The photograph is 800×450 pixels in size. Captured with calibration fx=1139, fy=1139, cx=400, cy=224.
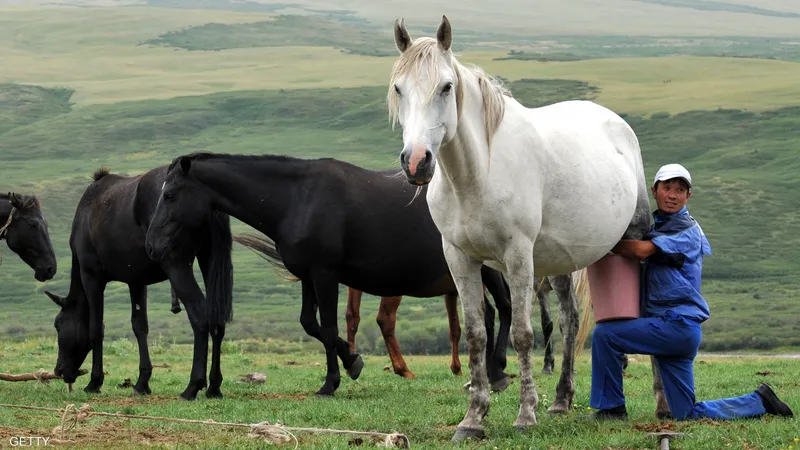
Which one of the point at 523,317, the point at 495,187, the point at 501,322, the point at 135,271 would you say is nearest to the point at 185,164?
the point at 135,271

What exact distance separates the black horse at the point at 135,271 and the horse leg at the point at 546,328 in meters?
3.64

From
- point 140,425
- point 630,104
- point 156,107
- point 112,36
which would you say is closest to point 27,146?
point 156,107

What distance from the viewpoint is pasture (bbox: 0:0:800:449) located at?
9.83 metres

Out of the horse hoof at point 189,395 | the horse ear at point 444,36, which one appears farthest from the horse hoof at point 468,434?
the horse hoof at point 189,395

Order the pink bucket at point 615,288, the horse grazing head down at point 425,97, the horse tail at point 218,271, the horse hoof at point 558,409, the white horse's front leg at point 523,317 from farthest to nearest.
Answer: the horse tail at point 218,271 → the horse hoof at point 558,409 → the pink bucket at point 615,288 → the white horse's front leg at point 523,317 → the horse grazing head down at point 425,97

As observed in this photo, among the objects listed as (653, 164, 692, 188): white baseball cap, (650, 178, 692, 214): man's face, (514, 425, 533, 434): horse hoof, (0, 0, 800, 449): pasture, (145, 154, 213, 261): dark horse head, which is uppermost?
(653, 164, 692, 188): white baseball cap

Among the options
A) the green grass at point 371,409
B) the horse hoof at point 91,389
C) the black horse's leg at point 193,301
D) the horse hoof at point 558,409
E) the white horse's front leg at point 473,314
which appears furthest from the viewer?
the horse hoof at point 91,389

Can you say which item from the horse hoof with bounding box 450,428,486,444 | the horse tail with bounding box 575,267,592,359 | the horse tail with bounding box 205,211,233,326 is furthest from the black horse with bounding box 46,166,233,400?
the horse hoof with bounding box 450,428,486,444

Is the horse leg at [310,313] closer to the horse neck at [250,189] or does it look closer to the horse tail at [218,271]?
the horse neck at [250,189]

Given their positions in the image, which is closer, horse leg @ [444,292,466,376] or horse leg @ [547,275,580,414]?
horse leg @ [547,275,580,414]

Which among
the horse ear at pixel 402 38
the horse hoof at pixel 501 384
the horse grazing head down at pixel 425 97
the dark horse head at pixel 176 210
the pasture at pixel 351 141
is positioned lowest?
the pasture at pixel 351 141

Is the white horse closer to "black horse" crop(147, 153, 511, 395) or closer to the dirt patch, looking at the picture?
"black horse" crop(147, 153, 511, 395)

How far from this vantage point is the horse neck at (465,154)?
24.8ft

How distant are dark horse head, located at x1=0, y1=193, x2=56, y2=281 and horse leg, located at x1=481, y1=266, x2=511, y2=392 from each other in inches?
200
